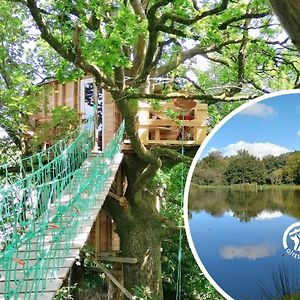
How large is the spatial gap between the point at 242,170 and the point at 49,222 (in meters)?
2.07

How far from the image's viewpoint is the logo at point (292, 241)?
136 inches

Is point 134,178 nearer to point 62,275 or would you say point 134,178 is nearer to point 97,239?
point 97,239

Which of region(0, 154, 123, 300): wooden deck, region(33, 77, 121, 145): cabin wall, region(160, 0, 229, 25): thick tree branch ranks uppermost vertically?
region(160, 0, 229, 25): thick tree branch

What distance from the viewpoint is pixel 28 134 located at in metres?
8.91

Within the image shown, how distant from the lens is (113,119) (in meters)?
8.73

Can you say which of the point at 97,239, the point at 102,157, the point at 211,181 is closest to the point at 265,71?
the point at 102,157

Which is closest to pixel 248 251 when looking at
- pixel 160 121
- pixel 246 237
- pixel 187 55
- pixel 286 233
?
pixel 246 237

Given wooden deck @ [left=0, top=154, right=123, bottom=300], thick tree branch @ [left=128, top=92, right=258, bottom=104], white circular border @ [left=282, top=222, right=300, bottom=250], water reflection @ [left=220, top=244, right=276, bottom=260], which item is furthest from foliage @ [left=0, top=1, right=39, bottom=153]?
white circular border @ [left=282, top=222, right=300, bottom=250]

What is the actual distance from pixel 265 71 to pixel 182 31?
3.01 meters

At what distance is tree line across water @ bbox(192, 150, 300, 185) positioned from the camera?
3.78m

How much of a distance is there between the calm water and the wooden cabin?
3486 mm

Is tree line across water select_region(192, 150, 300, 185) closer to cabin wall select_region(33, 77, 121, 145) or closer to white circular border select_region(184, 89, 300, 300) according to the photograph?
white circular border select_region(184, 89, 300, 300)

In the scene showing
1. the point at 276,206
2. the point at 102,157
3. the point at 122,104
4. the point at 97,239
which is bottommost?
the point at 97,239

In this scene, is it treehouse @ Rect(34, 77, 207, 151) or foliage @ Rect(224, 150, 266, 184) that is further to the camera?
treehouse @ Rect(34, 77, 207, 151)
